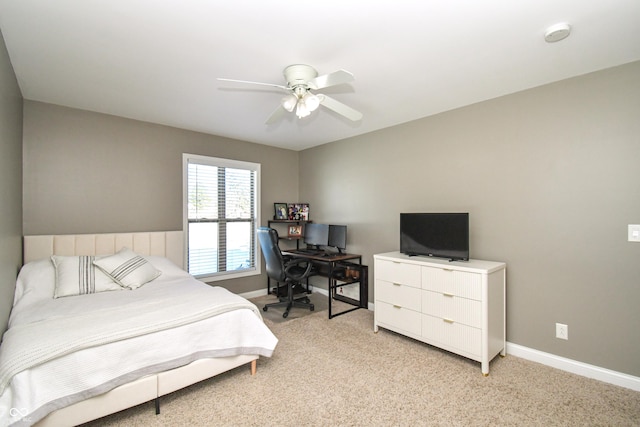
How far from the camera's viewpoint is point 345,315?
3.71 metres

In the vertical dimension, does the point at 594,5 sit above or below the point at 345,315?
above

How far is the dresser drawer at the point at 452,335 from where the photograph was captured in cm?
243

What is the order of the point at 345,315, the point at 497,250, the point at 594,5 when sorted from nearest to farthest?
the point at 594,5 → the point at 497,250 → the point at 345,315

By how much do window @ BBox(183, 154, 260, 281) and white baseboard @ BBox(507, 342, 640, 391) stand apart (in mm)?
3396

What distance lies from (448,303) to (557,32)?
82.9 inches

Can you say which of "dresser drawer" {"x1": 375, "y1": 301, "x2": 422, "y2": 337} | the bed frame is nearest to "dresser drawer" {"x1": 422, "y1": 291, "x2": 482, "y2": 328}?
"dresser drawer" {"x1": 375, "y1": 301, "x2": 422, "y2": 337}

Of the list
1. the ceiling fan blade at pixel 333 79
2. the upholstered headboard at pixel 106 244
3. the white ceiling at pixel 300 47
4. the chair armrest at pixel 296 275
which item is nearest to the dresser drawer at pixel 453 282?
the chair armrest at pixel 296 275

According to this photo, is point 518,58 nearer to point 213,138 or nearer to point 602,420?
point 602,420

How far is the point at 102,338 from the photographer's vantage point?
5.71 feet

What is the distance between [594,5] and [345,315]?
3.43 m

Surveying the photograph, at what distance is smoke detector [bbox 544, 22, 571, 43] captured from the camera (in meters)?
1.72

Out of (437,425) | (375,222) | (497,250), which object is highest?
(375,222)

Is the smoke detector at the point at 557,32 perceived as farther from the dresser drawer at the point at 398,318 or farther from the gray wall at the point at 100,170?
the gray wall at the point at 100,170

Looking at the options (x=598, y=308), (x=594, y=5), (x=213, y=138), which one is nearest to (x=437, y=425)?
(x=598, y=308)
